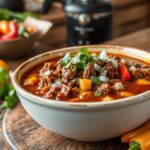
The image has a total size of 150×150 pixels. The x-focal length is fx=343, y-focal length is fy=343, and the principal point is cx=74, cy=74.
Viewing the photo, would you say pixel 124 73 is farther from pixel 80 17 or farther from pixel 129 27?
pixel 129 27

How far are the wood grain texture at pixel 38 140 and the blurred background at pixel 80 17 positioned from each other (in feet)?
4.09

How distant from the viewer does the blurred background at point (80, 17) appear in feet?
7.48

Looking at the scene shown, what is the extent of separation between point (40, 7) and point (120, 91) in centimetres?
240

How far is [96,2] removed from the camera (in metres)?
2.29

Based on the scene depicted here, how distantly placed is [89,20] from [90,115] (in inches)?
57.6

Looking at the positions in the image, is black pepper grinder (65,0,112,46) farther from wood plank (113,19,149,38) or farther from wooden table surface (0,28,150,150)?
wood plank (113,19,149,38)

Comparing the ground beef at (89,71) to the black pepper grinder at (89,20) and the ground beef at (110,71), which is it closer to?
the ground beef at (110,71)

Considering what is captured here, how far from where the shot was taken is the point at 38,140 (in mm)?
1061

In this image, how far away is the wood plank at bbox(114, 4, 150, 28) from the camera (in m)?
3.98

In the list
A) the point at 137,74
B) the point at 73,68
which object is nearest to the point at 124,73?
the point at 137,74

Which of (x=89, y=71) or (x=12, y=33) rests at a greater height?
(x=89, y=71)

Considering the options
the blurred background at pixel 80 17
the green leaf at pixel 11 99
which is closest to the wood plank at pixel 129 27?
the blurred background at pixel 80 17

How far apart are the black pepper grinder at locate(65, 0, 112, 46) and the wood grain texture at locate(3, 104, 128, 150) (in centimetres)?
124

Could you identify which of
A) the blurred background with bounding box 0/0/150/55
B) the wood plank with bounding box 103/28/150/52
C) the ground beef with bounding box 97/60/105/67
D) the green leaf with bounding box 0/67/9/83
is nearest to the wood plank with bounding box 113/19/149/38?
the blurred background with bounding box 0/0/150/55
